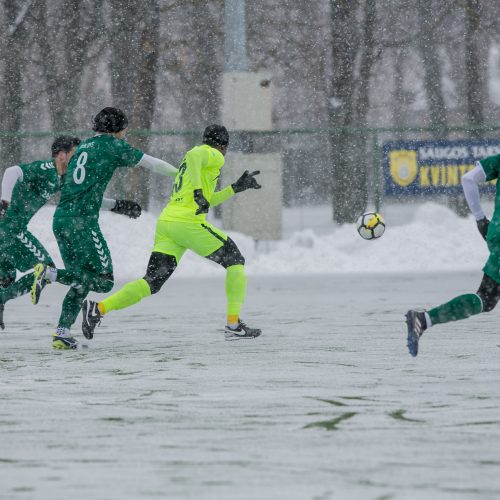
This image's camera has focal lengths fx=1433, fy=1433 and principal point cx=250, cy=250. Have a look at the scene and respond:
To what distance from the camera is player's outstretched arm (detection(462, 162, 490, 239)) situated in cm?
891

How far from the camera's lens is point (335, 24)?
2839 cm

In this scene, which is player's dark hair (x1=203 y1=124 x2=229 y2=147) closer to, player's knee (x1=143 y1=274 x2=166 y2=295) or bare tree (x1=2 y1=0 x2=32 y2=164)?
player's knee (x1=143 y1=274 x2=166 y2=295)

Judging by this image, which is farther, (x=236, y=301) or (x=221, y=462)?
(x=236, y=301)

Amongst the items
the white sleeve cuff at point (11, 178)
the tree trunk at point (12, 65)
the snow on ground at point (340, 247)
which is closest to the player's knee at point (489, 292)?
the white sleeve cuff at point (11, 178)

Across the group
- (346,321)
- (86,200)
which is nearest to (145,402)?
(86,200)

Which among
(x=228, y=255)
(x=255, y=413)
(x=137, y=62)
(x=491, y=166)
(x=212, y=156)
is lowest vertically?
(x=255, y=413)

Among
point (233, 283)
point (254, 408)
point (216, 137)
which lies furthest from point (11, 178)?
point (254, 408)

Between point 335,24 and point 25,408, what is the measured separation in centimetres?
2205

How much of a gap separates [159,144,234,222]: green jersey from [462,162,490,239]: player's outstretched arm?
2.36m

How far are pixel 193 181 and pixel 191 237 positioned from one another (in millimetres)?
423

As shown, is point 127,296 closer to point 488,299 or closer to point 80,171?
point 80,171

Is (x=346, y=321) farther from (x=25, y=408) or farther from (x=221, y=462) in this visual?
(x=221, y=462)

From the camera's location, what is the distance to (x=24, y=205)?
37.8 feet

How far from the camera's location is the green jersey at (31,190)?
11109 millimetres
